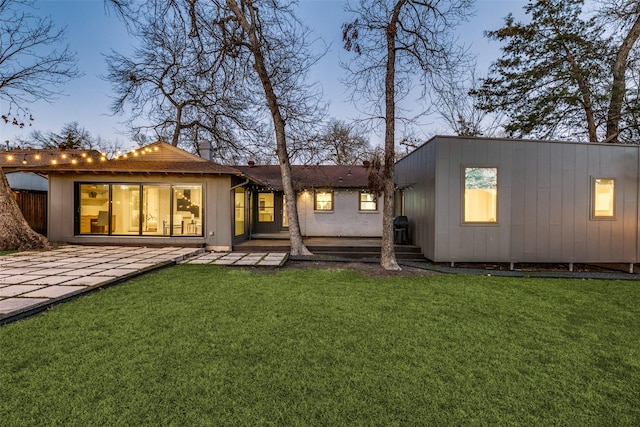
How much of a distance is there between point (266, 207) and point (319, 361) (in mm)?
11376

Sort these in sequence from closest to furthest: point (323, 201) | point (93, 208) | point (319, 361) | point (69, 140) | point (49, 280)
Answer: point (319, 361), point (49, 280), point (93, 208), point (323, 201), point (69, 140)

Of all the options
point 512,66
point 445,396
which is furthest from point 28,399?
point 512,66

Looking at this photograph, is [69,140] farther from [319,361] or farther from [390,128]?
[319,361]

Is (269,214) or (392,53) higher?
(392,53)

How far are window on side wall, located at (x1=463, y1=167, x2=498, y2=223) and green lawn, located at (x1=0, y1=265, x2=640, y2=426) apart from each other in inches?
123

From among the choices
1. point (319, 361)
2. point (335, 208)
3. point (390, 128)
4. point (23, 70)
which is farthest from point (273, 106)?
point (23, 70)

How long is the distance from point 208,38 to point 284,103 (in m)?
2.99

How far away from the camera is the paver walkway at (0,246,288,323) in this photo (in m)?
4.08

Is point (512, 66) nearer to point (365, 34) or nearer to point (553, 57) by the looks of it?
point (553, 57)

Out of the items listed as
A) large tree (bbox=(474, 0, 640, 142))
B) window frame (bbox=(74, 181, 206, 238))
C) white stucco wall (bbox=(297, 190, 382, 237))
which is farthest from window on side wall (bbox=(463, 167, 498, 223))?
window frame (bbox=(74, 181, 206, 238))

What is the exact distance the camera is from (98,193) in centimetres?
988

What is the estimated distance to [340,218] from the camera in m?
13.2

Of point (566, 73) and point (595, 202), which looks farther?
point (566, 73)

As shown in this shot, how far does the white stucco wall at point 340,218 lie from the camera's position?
1314cm
